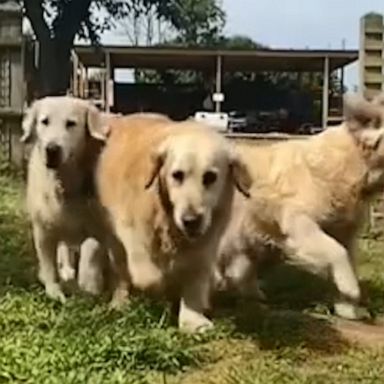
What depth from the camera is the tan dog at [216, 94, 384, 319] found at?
6621mm

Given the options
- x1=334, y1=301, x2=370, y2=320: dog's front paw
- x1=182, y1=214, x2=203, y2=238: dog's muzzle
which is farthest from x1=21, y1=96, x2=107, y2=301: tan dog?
x1=334, y1=301, x2=370, y2=320: dog's front paw

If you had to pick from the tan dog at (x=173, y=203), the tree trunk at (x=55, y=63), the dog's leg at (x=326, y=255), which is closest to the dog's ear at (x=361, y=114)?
the dog's leg at (x=326, y=255)

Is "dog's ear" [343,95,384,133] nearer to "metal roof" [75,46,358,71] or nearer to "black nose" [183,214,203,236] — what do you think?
"black nose" [183,214,203,236]

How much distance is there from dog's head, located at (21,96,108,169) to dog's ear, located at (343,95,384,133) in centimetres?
142

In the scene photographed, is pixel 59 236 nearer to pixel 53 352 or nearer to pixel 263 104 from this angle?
pixel 53 352

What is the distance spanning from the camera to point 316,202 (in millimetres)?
6738

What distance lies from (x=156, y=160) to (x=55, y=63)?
2529 cm

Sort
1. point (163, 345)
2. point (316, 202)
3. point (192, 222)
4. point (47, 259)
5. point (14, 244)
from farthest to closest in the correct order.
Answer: point (14, 244), point (316, 202), point (47, 259), point (192, 222), point (163, 345)

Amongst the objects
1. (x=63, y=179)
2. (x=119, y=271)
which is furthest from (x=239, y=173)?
(x=63, y=179)

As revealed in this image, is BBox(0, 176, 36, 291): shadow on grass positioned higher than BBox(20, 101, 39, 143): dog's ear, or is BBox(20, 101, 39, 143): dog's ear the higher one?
BBox(20, 101, 39, 143): dog's ear

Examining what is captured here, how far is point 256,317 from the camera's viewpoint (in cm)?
626

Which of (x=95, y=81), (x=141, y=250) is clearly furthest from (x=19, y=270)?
(x=95, y=81)

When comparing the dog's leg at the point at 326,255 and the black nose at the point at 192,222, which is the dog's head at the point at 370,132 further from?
the black nose at the point at 192,222

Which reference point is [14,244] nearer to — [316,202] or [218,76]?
[316,202]
